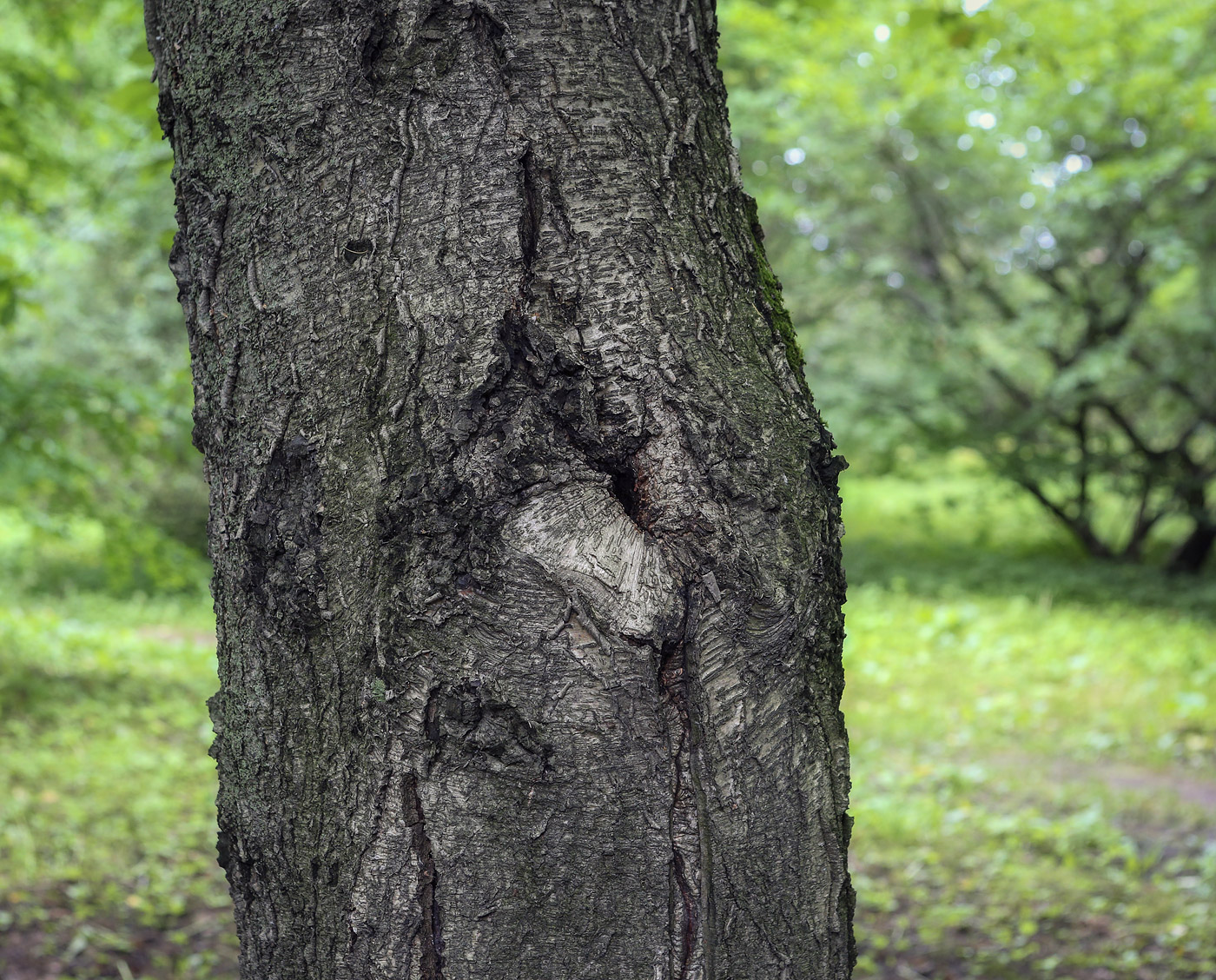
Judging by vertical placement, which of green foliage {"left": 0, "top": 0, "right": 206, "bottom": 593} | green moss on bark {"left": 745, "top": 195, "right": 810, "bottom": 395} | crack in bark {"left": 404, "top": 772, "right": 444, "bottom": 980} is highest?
green foliage {"left": 0, "top": 0, "right": 206, "bottom": 593}

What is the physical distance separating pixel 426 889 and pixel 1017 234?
9999mm

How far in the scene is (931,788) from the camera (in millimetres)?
4652

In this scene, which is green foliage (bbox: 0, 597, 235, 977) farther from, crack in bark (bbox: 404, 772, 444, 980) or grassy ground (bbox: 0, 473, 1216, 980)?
crack in bark (bbox: 404, 772, 444, 980)

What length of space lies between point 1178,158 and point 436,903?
28.6ft

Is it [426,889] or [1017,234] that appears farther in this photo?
[1017,234]

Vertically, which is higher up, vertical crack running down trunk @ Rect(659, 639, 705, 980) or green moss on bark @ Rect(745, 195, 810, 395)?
green moss on bark @ Rect(745, 195, 810, 395)

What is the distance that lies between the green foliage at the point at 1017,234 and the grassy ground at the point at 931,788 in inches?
66.2

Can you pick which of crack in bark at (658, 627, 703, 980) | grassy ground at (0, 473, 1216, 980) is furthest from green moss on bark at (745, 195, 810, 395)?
grassy ground at (0, 473, 1216, 980)

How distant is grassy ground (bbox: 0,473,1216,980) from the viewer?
122 inches

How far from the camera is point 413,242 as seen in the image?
3.37 ft

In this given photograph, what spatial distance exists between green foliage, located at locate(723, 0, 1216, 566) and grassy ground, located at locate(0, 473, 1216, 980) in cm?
168

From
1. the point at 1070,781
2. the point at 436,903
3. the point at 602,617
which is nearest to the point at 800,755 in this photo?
the point at 602,617

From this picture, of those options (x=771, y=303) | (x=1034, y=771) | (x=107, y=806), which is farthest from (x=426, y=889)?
(x=1034, y=771)

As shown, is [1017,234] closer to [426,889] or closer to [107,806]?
[107,806]
